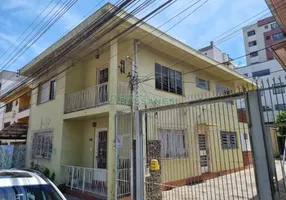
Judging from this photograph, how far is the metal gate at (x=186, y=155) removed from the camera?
4.19 m

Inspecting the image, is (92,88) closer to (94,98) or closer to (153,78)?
(94,98)

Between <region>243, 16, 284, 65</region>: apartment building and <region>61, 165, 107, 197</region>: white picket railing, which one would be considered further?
<region>243, 16, 284, 65</region>: apartment building

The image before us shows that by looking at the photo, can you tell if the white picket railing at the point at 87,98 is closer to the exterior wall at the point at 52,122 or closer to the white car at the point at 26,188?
the exterior wall at the point at 52,122

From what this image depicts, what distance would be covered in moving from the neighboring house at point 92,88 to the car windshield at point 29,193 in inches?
175

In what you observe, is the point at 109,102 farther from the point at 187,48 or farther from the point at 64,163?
the point at 187,48

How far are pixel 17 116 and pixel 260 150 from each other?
1840cm

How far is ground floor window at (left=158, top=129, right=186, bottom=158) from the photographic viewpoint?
27.8 feet

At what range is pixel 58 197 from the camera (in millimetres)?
2830

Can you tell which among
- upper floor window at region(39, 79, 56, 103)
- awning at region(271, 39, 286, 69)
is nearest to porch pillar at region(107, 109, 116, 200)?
awning at region(271, 39, 286, 69)

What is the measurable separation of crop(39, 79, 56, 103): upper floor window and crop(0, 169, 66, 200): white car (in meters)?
9.21

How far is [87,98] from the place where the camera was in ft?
31.0

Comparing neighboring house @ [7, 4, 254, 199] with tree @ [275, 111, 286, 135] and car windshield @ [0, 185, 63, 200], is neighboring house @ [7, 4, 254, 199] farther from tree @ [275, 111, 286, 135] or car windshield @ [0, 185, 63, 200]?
car windshield @ [0, 185, 63, 200]

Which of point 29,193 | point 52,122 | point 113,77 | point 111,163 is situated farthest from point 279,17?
point 52,122

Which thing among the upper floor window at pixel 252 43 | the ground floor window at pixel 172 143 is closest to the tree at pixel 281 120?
the ground floor window at pixel 172 143
